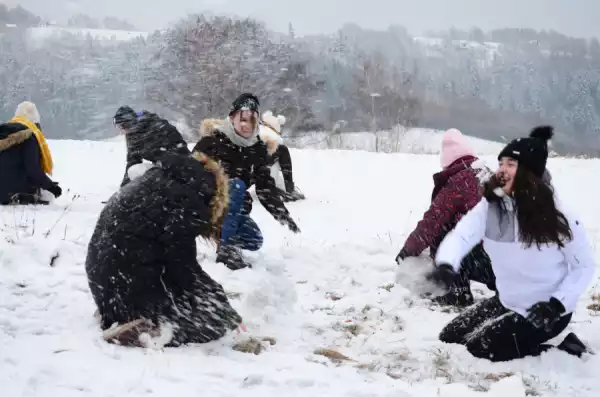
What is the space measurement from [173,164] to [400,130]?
3175cm

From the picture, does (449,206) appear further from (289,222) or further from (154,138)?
(154,138)

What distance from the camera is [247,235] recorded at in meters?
5.54

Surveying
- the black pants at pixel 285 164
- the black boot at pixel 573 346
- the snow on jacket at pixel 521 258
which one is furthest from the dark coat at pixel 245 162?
the black pants at pixel 285 164

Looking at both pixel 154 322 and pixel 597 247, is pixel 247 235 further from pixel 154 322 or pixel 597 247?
pixel 597 247

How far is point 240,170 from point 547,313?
3.10 m

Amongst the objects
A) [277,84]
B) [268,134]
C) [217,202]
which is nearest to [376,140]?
[277,84]

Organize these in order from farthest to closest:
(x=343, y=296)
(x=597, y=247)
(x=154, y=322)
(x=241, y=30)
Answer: (x=241, y=30), (x=597, y=247), (x=343, y=296), (x=154, y=322)

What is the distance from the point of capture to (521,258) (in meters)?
3.67

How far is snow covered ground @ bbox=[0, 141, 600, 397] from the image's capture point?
2973mm

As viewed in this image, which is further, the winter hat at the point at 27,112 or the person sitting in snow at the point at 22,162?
the winter hat at the point at 27,112

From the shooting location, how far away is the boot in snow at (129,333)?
3328 millimetres

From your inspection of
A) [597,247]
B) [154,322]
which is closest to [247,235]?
[154,322]

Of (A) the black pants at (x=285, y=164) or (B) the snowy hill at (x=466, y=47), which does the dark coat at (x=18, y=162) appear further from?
(B) the snowy hill at (x=466, y=47)

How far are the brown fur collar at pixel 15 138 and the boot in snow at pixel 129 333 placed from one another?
15.8ft
